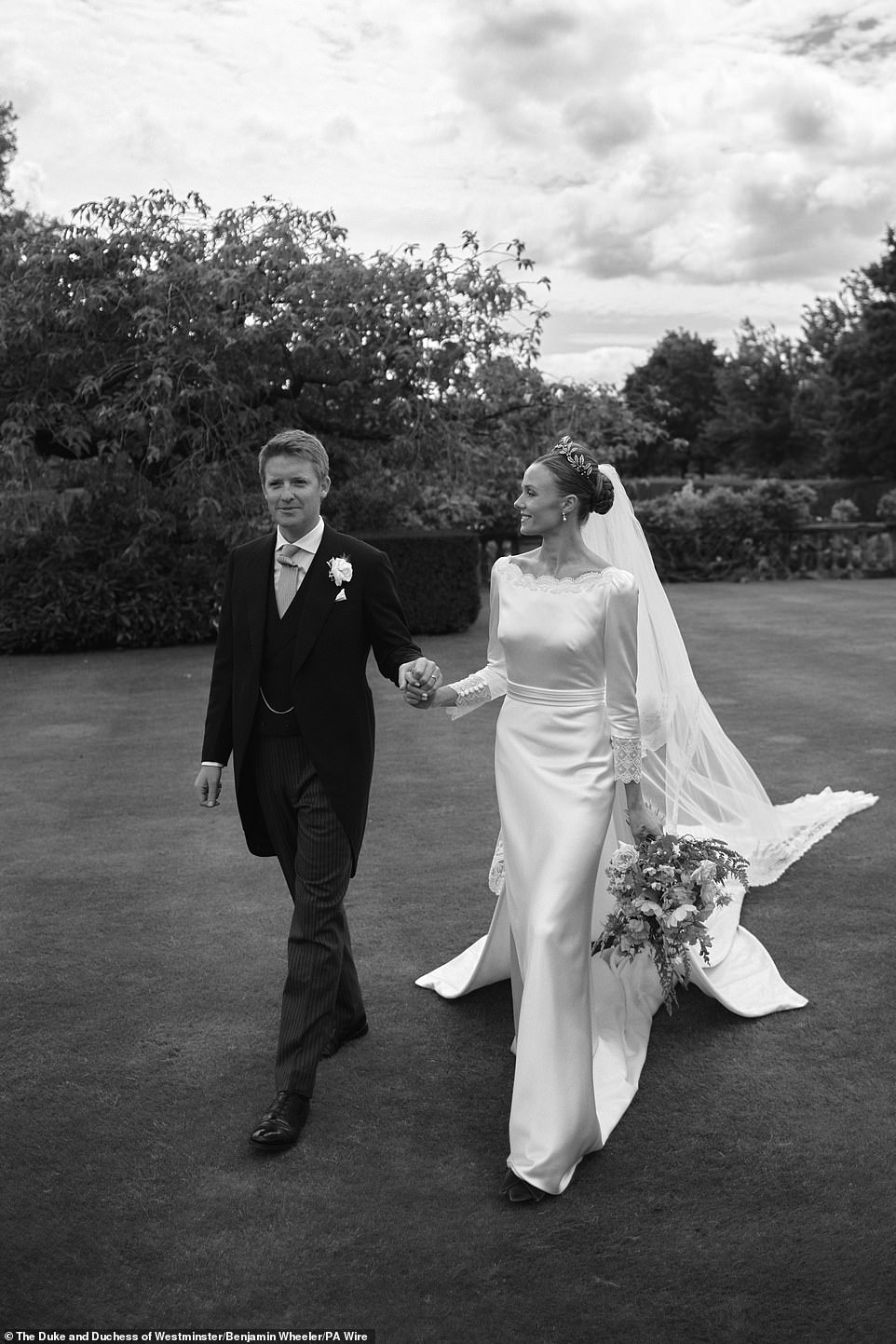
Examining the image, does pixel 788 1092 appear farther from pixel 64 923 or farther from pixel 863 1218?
pixel 64 923

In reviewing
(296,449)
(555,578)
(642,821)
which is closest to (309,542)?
(296,449)

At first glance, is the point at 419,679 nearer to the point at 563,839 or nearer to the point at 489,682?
the point at 489,682

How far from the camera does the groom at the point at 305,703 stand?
4.27m

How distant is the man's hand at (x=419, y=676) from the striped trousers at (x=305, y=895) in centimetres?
43

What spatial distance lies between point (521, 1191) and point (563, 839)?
1.11 metres

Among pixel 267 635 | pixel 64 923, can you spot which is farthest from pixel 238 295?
pixel 267 635

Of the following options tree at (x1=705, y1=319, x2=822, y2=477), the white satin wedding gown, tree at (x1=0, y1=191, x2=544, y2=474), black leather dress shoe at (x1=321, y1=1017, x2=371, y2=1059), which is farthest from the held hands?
tree at (x1=705, y1=319, x2=822, y2=477)

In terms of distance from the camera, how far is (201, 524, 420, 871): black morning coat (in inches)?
171

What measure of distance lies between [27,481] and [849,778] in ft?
42.0

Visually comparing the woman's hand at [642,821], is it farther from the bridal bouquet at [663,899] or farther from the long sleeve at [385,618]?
the long sleeve at [385,618]

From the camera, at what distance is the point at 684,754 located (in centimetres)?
609

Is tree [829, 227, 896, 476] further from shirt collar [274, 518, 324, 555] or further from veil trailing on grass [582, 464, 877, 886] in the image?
shirt collar [274, 518, 324, 555]

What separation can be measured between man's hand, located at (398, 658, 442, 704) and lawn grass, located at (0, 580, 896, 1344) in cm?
147

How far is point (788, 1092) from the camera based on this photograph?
4.46 m
